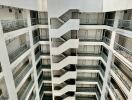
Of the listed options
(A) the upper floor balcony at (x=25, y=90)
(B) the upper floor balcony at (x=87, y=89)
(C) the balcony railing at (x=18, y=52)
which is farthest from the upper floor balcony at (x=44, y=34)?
(B) the upper floor balcony at (x=87, y=89)

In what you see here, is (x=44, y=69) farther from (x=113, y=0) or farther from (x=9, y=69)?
(x=113, y=0)

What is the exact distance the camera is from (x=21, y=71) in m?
10.7

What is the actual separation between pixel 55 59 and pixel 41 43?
2.67 meters

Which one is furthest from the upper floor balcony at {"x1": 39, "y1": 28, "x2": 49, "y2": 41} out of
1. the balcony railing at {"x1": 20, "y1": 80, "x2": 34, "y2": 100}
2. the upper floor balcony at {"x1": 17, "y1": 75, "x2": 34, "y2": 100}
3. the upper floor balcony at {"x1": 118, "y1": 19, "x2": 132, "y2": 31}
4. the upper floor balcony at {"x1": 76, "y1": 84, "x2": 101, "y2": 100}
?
the upper floor balcony at {"x1": 118, "y1": 19, "x2": 132, "y2": 31}

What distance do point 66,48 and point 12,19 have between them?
16.4 feet

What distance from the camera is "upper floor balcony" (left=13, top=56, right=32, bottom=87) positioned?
30.1ft

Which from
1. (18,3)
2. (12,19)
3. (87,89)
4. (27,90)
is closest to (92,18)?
(12,19)

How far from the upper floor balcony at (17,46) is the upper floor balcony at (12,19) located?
46.3 inches

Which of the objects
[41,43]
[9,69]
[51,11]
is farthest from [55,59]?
[9,69]

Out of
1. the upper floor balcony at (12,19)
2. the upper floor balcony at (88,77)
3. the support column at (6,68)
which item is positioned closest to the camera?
the support column at (6,68)

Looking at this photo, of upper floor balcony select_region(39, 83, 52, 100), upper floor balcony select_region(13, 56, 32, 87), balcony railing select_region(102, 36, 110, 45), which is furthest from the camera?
upper floor balcony select_region(39, 83, 52, 100)

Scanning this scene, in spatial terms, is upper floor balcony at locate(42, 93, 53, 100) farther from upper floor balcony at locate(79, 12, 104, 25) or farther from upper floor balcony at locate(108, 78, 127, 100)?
upper floor balcony at locate(79, 12, 104, 25)

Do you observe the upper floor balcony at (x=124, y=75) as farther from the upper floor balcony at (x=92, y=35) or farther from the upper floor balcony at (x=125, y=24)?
the upper floor balcony at (x=92, y=35)

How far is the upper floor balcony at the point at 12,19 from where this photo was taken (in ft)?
27.2
